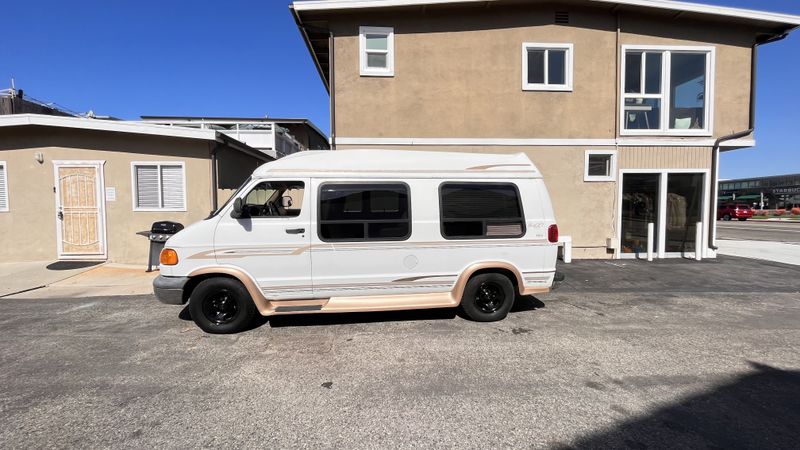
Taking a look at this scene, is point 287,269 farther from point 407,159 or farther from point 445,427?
point 445,427

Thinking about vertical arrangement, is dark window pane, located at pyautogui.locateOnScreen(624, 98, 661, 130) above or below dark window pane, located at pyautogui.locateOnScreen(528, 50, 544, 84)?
below

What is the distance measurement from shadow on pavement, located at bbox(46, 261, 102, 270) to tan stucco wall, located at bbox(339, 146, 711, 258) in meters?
8.55

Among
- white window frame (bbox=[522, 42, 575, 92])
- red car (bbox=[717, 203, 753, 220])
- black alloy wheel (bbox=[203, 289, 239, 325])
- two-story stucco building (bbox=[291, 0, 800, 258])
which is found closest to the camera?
black alloy wheel (bbox=[203, 289, 239, 325])

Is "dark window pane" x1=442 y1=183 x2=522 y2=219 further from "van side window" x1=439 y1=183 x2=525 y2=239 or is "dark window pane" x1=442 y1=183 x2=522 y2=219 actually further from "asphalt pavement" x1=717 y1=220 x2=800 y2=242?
"asphalt pavement" x1=717 y1=220 x2=800 y2=242

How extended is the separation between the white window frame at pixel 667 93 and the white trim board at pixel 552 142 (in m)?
0.21

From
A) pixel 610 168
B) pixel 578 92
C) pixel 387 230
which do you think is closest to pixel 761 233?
pixel 610 168

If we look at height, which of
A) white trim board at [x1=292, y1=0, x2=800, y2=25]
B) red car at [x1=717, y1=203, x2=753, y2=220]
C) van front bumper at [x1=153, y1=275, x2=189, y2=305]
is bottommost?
van front bumper at [x1=153, y1=275, x2=189, y2=305]

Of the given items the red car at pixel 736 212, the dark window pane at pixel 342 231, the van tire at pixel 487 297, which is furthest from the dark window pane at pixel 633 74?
the red car at pixel 736 212

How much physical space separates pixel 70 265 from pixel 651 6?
52.1ft

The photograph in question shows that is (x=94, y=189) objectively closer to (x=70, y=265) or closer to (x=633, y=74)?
(x=70, y=265)

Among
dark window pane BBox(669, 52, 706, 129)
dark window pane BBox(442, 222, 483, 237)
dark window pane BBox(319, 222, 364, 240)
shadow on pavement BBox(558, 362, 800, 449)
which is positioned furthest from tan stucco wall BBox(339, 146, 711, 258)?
shadow on pavement BBox(558, 362, 800, 449)

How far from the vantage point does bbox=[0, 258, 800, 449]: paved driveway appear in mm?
2754

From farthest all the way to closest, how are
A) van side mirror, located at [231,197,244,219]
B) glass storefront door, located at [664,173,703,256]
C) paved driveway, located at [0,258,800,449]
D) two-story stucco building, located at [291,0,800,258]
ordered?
glass storefront door, located at [664,173,703,256]
two-story stucco building, located at [291,0,800,258]
van side mirror, located at [231,197,244,219]
paved driveway, located at [0,258,800,449]

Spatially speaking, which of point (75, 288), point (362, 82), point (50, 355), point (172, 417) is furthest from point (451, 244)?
point (75, 288)
